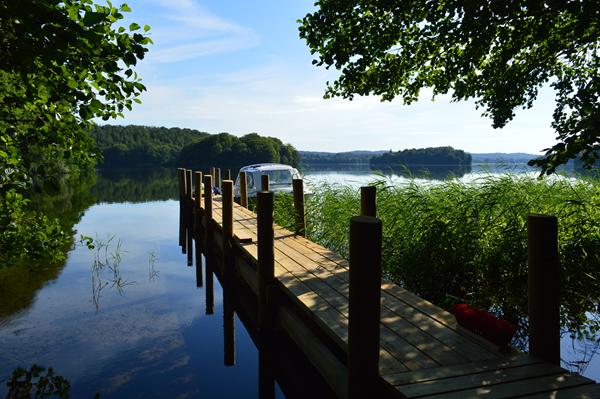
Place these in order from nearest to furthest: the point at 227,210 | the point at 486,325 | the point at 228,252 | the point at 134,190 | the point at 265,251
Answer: the point at 486,325, the point at 265,251, the point at 227,210, the point at 228,252, the point at 134,190

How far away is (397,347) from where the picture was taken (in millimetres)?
3822

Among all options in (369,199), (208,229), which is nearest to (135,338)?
(369,199)

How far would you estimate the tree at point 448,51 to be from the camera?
7.38m

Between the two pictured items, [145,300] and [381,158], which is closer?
[145,300]

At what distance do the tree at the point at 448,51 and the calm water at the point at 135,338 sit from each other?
457 cm

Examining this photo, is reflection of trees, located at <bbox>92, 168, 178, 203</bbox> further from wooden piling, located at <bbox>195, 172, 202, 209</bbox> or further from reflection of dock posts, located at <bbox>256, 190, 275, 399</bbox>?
reflection of dock posts, located at <bbox>256, 190, 275, 399</bbox>

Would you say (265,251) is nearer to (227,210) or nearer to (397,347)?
(397,347)

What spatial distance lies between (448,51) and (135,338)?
26.7 feet

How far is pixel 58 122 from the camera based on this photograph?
4.18 m

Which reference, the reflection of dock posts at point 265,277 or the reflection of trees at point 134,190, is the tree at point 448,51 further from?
the reflection of trees at point 134,190

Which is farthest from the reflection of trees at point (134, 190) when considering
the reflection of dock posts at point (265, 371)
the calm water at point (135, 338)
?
the reflection of dock posts at point (265, 371)

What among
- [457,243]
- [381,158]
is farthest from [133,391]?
[381,158]

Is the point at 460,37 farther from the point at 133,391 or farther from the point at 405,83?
the point at 133,391

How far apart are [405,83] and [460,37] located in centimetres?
260
